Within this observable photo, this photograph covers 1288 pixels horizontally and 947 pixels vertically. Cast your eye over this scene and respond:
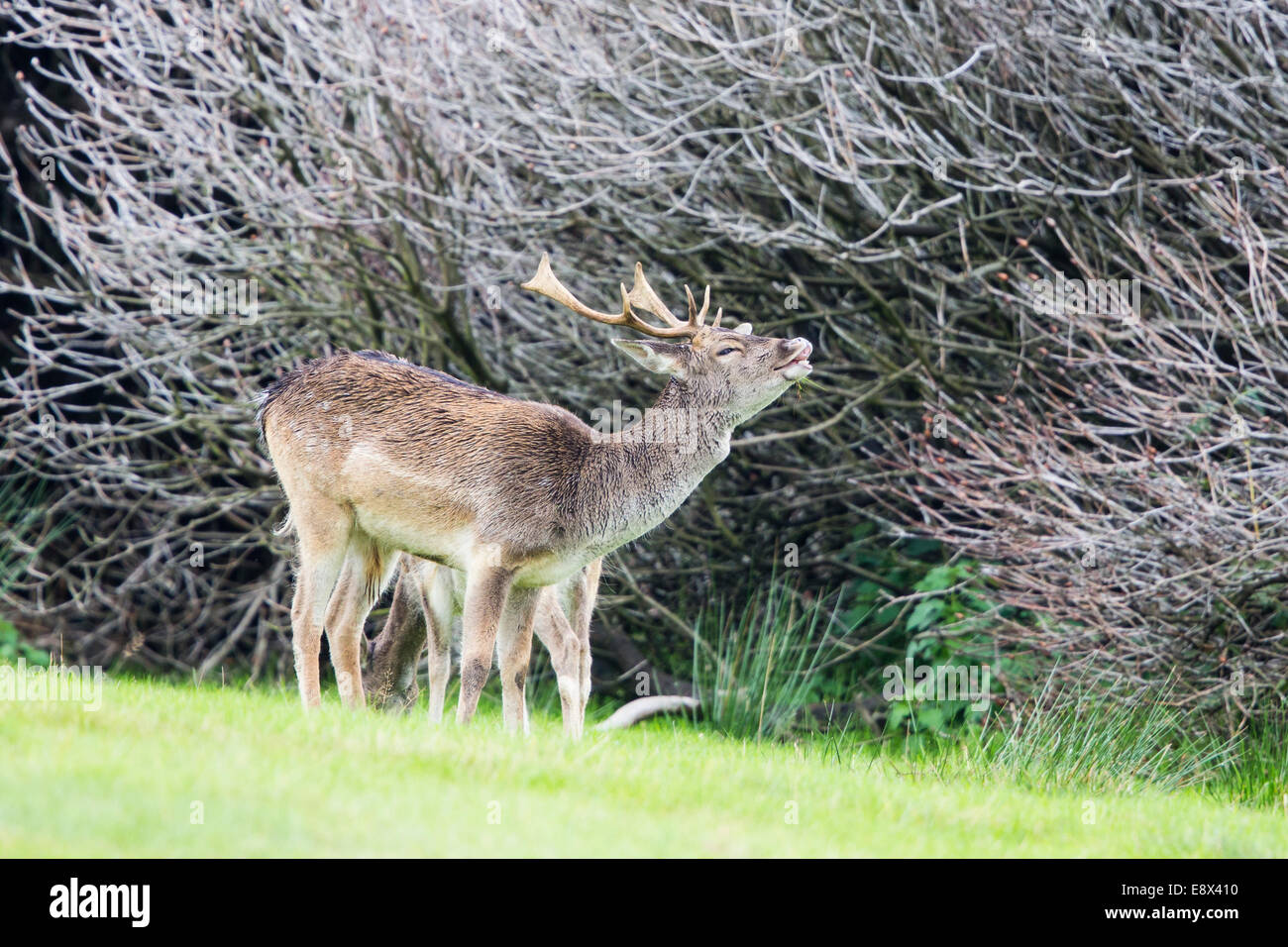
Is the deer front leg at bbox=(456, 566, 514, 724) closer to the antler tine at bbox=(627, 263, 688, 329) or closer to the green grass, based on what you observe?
the green grass

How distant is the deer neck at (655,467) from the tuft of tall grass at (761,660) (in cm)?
232

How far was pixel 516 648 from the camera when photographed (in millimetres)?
8000

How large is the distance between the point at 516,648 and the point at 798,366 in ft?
6.11

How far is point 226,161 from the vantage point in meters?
11.9

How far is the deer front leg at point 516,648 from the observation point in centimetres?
792

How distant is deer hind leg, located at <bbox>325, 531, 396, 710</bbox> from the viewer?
8.14 metres

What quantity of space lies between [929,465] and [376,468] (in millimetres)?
3664

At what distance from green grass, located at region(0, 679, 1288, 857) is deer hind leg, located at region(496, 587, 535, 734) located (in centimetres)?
24

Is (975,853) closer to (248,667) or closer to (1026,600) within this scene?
(1026,600)

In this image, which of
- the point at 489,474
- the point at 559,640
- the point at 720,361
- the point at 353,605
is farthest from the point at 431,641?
the point at 720,361

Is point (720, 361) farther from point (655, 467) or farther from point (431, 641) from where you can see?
point (431, 641)

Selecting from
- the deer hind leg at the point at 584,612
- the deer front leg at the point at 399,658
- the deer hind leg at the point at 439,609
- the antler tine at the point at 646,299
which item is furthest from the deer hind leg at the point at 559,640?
the antler tine at the point at 646,299

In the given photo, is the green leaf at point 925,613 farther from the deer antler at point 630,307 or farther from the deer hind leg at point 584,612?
the deer antler at point 630,307
